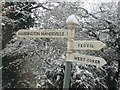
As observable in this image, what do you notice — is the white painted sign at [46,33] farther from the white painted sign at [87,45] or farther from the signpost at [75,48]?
the white painted sign at [87,45]

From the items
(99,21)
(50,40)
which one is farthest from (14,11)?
(99,21)

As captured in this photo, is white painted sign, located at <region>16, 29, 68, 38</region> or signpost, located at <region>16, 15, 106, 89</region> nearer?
signpost, located at <region>16, 15, 106, 89</region>

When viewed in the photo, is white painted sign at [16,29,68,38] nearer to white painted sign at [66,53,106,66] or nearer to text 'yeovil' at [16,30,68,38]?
text 'yeovil' at [16,30,68,38]

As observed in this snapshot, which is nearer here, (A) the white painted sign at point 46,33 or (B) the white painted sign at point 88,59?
(B) the white painted sign at point 88,59

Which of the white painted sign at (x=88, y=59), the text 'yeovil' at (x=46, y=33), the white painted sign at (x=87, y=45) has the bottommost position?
the white painted sign at (x=88, y=59)

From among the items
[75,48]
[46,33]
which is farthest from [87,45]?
[46,33]

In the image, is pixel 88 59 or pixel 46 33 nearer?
pixel 88 59

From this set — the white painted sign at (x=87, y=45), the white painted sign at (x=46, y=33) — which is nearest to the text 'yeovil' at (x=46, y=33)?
the white painted sign at (x=46, y=33)

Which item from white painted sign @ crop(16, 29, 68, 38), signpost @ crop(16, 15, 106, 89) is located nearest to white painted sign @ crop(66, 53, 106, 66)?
signpost @ crop(16, 15, 106, 89)

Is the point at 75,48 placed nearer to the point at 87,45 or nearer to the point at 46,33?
the point at 87,45

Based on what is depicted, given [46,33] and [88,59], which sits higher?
[46,33]

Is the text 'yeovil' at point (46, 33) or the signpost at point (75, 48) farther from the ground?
the text 'yeovil' at point (46, 33)

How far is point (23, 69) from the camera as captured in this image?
3305mm

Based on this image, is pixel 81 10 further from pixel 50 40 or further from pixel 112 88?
pixel 112 88
